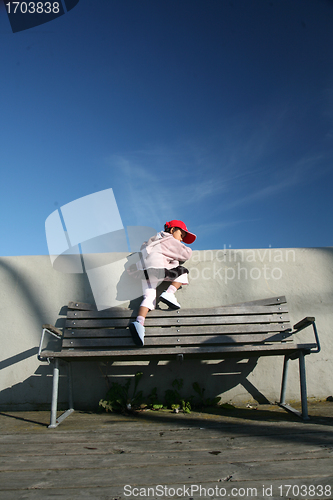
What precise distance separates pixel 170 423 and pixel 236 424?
21.2 inches

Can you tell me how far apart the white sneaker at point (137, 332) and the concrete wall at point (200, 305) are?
588 mm

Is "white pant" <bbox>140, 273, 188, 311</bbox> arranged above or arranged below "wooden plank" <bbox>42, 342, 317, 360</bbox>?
above

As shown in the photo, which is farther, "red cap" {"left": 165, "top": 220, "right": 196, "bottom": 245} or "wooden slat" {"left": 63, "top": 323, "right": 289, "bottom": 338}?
"red cap" {"left": 165, "top": 220, "right": 196, "bottom": 245}

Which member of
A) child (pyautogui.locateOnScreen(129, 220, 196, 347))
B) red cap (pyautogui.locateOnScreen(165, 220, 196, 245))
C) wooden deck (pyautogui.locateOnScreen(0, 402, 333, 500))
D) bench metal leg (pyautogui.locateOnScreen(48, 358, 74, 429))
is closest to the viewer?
wooden deck (pyautogui.locateOnScreen(0, 402, 333, 500))

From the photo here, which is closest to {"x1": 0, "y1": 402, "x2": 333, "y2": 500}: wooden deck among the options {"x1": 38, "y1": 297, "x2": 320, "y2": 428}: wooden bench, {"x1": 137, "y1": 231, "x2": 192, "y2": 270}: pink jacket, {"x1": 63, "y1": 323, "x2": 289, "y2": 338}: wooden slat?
{"x1": 38, "y1": 297, "x2": 320, "y2": 428}: wooden bench

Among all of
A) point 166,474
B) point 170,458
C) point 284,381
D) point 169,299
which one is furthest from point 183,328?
point 166,474

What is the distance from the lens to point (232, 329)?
332cm

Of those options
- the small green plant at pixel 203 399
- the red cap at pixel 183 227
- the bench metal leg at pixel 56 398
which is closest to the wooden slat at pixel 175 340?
the bench metal leg at pixel 56 398

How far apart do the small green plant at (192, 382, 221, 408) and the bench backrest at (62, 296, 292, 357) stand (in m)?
0.49

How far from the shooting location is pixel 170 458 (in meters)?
1.85

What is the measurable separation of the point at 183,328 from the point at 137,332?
52 cm

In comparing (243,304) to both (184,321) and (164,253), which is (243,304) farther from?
(164,253)

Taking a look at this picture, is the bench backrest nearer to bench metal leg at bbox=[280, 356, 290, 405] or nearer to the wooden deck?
bench metal leg at bbox=[280, 356, 290, 405]

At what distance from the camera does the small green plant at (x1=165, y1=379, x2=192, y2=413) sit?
327 centimetres
